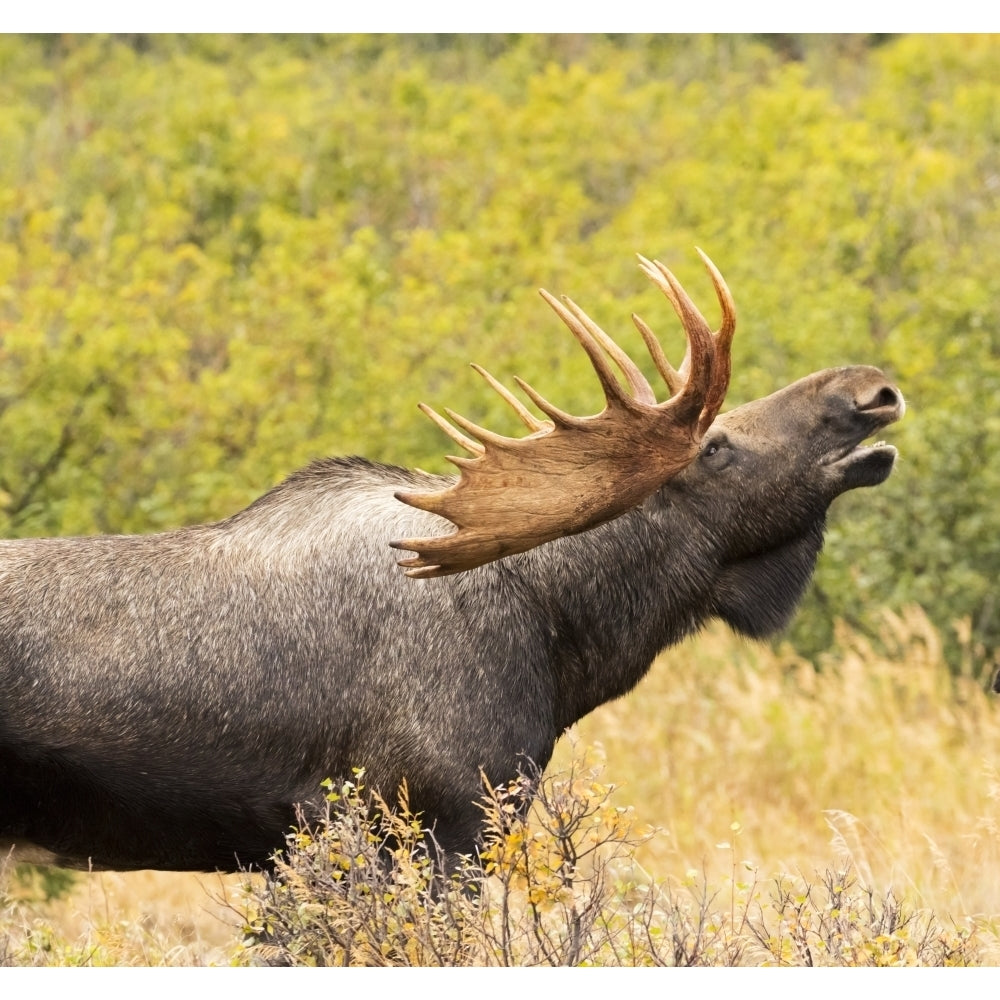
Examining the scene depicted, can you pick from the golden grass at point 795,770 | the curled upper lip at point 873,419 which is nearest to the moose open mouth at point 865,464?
the curled upper lip at point 873,419

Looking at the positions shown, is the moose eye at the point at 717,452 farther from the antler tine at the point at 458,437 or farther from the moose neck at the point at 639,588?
the antler tine at the point at 458,437

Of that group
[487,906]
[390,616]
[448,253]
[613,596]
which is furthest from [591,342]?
[448,253]

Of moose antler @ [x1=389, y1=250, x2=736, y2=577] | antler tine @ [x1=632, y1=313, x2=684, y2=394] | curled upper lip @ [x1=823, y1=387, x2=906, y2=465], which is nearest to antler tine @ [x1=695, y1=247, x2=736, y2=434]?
moose antler @ [x1=389, y1=250, x2=736, y2=577]

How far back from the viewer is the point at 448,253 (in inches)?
659

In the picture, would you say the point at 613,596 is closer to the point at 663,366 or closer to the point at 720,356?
the point at 663,366

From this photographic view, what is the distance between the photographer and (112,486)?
40.4ft

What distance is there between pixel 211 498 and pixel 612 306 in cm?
402

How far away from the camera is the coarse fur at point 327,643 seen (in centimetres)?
584

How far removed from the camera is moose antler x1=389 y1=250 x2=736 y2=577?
19.5ft

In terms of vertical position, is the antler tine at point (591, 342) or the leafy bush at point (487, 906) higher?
the antler tine at point (591, 342)

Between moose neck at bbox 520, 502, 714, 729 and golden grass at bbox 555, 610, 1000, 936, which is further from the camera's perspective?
golden grass at bbox 555, 610, 1000, 936

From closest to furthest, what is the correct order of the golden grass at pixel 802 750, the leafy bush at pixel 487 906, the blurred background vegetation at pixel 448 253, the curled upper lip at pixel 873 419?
the leafy bush at pixel 487 906
the curled upper lip at pixel 873 419
the golden grass at pixel 802 750
the blurred background vegetation at pixel 448 253

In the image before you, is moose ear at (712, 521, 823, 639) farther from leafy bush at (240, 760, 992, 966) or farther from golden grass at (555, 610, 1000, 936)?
golden grass at (555, 610, 1000, 936)

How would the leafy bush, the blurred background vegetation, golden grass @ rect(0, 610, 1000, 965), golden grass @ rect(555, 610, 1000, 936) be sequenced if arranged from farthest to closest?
the blurred background vegetation < golden grass @ rect(555, 610, 1000, 936) < golden grass @ rect(0, 610, 1000, 965) < the leafy bush
